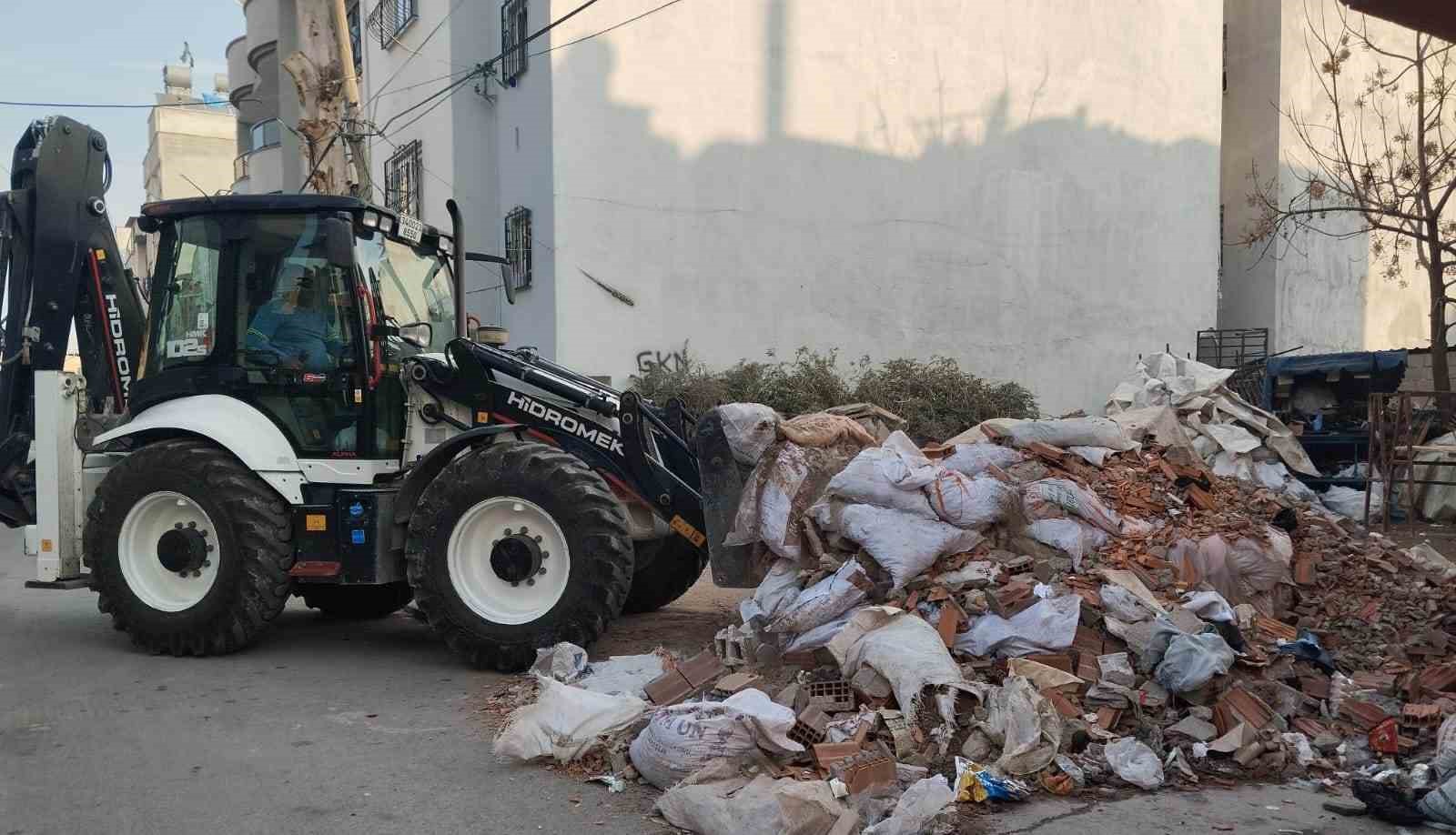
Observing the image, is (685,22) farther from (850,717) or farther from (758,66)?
(850,717)

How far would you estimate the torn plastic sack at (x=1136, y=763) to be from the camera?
445 centimetres

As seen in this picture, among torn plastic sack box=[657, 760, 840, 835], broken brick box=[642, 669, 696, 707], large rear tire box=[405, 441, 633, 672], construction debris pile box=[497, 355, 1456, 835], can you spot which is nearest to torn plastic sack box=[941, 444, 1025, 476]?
construction debris pile box=[497, 355, 1456, 835]

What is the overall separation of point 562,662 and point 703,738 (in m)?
1.54

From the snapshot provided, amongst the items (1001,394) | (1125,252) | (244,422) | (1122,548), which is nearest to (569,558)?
(244,422)

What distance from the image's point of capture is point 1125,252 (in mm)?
18359

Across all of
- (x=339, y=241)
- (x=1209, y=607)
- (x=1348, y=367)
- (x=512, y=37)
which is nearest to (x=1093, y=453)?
(x=1209, y=607)

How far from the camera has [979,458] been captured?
22.6ft

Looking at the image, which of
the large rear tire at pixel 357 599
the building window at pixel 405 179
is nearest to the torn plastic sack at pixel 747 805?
the large rear tire at pixel 357 599

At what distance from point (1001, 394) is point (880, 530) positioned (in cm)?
1102

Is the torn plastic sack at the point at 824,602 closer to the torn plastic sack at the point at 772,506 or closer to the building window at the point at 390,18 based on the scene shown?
the torn plastic sack at the point at 772,506

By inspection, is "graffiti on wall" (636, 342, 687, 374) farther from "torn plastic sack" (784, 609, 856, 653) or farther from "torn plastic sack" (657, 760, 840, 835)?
"torn plastic sack" (657, 760, 840, 835)

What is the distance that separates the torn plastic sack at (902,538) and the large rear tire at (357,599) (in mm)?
3580

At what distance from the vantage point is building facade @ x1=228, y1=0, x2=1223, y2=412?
1433cm

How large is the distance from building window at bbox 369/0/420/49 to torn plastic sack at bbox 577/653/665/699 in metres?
14.7
